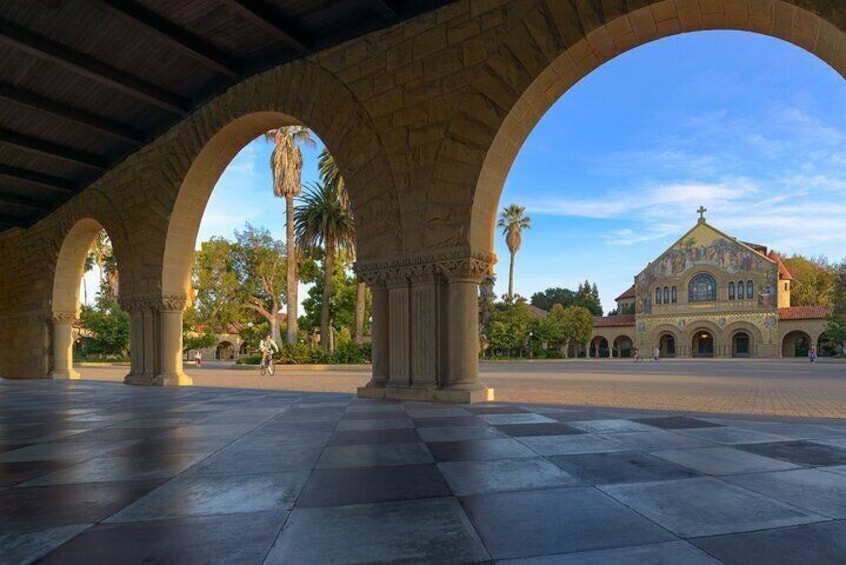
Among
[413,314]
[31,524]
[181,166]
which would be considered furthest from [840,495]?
[181,166]

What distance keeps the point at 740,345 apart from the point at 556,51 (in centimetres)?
5122

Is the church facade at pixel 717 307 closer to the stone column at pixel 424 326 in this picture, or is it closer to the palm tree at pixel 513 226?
the palm tree at pixel 513 226

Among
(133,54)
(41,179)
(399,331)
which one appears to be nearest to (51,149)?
(41,179)

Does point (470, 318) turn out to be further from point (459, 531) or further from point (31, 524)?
point (31, 524)

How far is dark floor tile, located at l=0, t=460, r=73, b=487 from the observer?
3688mm

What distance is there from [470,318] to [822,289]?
60033 millimetres

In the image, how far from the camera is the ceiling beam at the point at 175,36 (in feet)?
24.2

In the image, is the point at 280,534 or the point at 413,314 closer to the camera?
the point at 280,534

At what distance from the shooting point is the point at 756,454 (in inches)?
159

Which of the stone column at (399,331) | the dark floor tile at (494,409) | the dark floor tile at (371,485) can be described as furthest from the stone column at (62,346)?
the dark floor tile at (371,485)

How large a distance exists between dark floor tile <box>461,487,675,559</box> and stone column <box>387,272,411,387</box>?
16.3 feet

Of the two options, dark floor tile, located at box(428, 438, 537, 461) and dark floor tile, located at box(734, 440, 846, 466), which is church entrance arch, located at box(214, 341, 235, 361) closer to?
dark floor tile, located at box(428, 438, 537, 461)

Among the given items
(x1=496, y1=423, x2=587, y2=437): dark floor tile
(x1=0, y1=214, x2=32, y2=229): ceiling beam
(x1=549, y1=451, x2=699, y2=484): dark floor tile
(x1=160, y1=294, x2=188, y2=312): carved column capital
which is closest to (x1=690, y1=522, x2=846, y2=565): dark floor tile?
(x1=549, y1=451, x2=699, y2=484): dark floor tile

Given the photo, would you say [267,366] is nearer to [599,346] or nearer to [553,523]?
[553,523]
